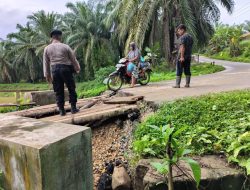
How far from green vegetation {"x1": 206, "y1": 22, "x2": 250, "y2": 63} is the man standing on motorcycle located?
2768 centimetres

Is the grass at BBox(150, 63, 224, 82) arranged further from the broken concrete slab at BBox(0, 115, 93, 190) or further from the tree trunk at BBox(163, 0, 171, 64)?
the broken concrete slab at BBox(0, 115, 93, 190)

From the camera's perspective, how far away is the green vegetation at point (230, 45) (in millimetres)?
39000

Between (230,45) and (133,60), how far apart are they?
35.6 meters

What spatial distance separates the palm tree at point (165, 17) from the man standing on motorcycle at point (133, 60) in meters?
7.32

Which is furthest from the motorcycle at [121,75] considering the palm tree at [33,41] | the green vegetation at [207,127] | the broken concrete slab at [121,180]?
the palm tree at [33,41]

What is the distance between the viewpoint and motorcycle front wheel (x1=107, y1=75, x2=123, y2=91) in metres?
9.86

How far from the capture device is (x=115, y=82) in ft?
33.0

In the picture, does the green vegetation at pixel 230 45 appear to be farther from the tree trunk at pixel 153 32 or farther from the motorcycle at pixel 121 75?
the motorcycle at pixel 121 75

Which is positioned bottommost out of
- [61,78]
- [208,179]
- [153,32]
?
[208,179]

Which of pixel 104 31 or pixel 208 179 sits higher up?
pixel 104 31

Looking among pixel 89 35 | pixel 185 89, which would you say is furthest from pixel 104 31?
pixel 185 89

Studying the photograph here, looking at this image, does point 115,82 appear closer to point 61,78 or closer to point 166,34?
point 61,78

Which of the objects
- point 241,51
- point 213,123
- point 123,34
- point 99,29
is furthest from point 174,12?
point 241,51

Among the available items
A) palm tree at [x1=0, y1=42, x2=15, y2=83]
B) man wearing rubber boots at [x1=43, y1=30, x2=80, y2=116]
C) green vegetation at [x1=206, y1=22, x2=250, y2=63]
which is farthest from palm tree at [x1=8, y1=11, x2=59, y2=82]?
→ man wearing rubber boots at [x1=43, y1=30, x2=80, y2=116]
